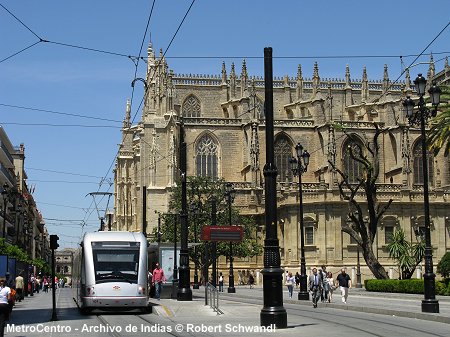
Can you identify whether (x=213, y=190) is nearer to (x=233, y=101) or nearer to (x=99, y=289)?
(x=233, y=101)

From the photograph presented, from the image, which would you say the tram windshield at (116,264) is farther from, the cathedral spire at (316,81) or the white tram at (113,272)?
the cathedral spire at (316,81)

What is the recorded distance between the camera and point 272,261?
16.2 metres

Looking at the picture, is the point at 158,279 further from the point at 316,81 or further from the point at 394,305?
the point at 316,81

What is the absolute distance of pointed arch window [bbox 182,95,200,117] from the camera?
8494 centimetres

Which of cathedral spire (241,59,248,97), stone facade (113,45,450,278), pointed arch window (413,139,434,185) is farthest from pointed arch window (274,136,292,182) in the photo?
pointed arch window (413,139,434,185)

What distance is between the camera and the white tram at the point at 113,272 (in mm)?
22641

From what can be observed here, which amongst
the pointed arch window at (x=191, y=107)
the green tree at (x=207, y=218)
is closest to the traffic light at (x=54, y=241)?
the green tree at (x=207, y=218)

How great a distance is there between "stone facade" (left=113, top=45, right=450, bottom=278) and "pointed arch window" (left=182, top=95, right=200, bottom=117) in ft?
0.34

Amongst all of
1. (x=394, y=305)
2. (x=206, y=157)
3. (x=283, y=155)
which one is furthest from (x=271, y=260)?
(x=283, y=155)

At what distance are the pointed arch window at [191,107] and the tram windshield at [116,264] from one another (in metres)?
61.7

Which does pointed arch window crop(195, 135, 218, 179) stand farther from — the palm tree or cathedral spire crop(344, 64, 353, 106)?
the palm tree

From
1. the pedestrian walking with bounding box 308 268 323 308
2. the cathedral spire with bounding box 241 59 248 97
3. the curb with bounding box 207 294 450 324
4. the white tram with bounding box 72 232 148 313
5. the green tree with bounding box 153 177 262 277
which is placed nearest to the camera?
the curb with bounding box 207 294 450 324

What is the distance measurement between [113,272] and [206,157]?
54908 millimetres

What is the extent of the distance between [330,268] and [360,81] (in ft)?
113
